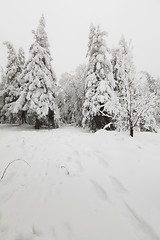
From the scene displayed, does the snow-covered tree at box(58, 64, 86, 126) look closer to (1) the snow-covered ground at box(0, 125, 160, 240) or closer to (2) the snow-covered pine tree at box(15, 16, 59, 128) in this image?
(2) the snow-covered pine tree at box(15, 16, 59, 128)

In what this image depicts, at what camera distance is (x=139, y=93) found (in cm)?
735

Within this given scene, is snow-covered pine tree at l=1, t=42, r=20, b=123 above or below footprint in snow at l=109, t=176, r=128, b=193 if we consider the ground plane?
above

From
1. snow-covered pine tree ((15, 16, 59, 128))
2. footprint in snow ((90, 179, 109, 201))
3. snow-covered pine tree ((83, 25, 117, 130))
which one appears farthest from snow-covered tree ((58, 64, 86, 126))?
footprint in snow ((90, 179, 109, 201))

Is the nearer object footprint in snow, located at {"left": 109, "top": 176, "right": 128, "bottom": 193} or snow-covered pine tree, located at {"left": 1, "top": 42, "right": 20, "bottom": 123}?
footprint in snow, located at {"left": 109, "top": 176, "right": 128, "bottom": 193}

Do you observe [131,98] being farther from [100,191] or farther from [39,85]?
[39,85]

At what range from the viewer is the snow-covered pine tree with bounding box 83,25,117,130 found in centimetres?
1214

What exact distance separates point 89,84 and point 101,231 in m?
11.6

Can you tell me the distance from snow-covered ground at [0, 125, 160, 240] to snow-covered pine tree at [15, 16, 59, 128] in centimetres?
882

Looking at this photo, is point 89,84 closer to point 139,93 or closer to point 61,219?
point 139,93

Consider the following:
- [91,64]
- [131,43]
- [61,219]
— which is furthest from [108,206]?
[91,64]

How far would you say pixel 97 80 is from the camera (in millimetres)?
12750

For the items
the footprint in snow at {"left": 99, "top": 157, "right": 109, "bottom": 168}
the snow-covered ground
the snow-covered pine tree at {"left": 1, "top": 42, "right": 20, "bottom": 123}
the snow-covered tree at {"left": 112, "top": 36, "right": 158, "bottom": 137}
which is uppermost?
the snow-covered pine tree at {"left": 1, "top": 42, "right": 20, "bottom": 123}

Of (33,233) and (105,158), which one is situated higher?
(105,158)

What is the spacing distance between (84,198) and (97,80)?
38.1ft
